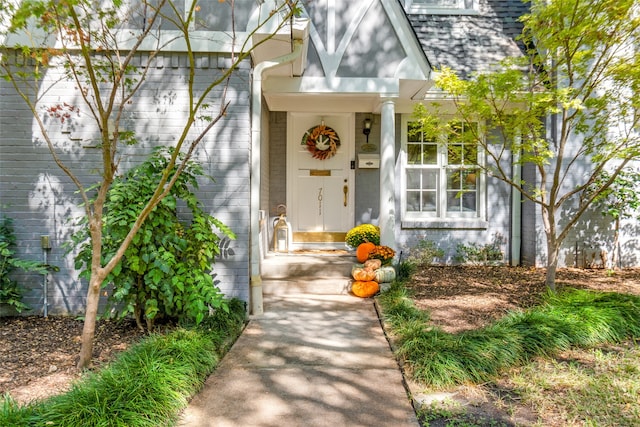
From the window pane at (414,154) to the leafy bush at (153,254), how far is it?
4.50 m

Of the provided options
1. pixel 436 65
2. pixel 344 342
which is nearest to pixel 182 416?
pixel 344 342

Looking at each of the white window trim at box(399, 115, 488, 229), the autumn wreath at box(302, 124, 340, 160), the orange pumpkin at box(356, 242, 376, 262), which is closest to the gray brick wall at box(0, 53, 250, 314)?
the orange pumpkin at box(356, 242, 376, 262)

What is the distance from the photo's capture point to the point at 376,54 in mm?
5805

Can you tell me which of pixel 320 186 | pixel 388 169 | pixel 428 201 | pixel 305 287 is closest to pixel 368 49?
pixel 388 169

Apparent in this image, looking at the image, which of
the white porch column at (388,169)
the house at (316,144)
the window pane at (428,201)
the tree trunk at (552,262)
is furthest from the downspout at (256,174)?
the window pane at (428,201)

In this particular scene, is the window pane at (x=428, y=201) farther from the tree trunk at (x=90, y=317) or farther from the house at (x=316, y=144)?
the tree trunk at (x=90, y=317)

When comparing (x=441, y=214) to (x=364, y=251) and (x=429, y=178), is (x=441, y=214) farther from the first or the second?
(x=364, y=251)

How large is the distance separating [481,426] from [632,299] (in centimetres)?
Answer: 314

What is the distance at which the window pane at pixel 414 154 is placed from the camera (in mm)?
7504

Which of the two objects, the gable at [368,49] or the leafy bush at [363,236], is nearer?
the gable at [368,49]

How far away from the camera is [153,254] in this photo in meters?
3.51

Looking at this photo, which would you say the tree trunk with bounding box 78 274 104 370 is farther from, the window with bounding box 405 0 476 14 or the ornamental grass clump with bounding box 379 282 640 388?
the window with bounding box 405 0 476 14

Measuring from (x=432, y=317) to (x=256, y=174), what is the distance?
8.20ft

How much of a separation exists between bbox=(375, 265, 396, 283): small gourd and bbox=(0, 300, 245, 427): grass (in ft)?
8.66
